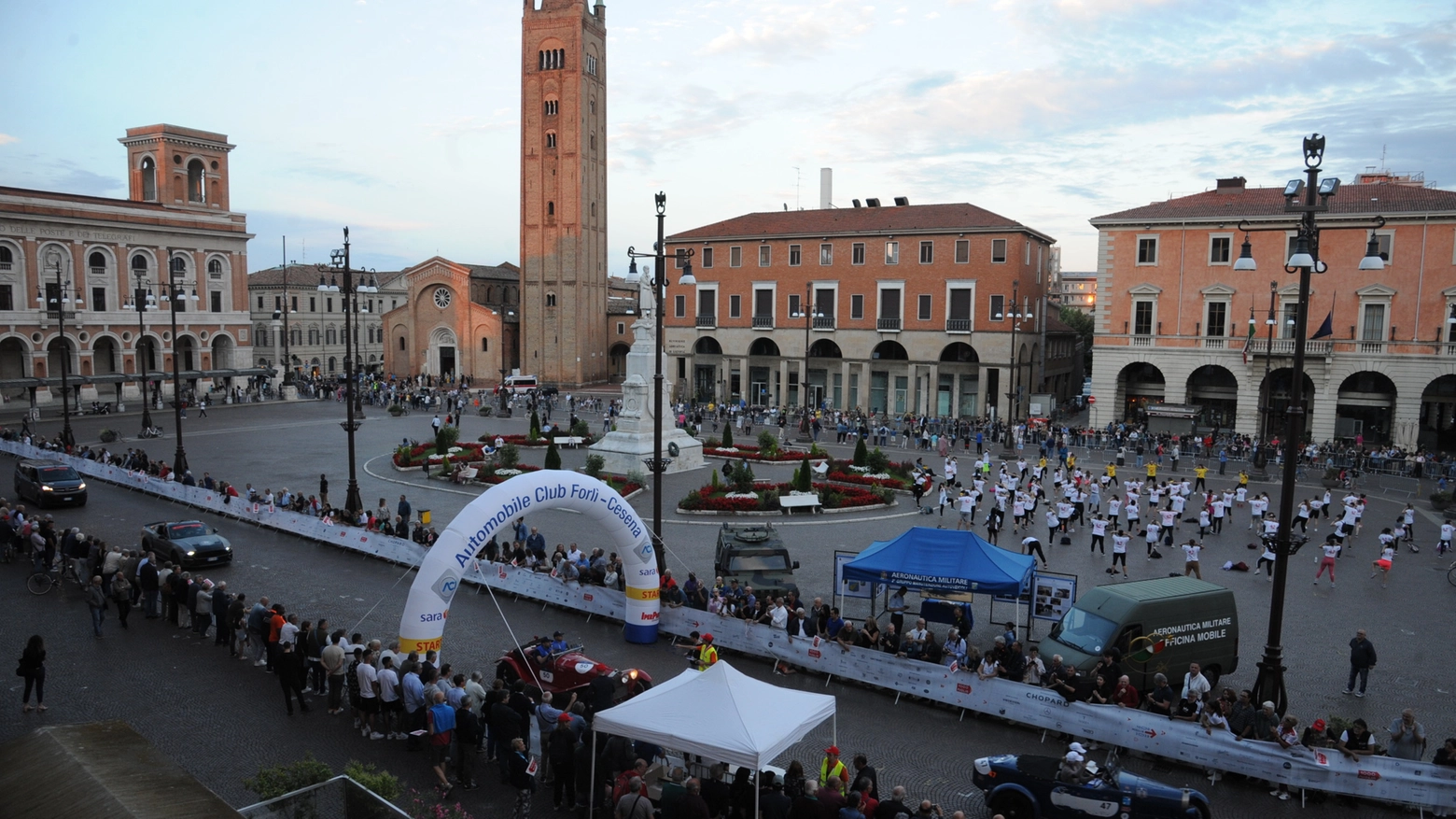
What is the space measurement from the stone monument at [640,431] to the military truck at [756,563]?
1307cm

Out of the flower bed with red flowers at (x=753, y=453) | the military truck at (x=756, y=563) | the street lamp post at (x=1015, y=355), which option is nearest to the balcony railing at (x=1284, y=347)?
the street lamp post at (x=1015, y=355)

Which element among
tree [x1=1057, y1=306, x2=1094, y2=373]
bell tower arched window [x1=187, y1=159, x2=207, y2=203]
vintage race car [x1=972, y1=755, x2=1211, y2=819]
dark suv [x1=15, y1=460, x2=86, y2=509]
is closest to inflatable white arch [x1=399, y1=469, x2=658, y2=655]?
vintage race car [x1=972, y1=755, x2=1211, y2=819]

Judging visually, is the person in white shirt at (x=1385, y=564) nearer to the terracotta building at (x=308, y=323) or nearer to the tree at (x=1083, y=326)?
the tree at (x=1083, y=326)

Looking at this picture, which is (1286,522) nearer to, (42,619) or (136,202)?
(42,619)

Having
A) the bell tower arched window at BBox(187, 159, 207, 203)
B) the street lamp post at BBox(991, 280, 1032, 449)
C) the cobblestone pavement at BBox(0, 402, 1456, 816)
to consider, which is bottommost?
the cobblestone pavement at BBox(0, 402, 1456, 816)

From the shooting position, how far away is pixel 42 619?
16594mm

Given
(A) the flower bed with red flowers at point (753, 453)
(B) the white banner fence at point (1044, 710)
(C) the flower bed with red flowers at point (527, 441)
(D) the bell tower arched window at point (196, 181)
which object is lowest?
(B) the white banner fence at point (1044, 710)

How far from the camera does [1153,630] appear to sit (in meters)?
13.2

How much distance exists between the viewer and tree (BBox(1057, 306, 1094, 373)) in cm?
7855

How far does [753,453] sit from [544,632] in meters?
20.9

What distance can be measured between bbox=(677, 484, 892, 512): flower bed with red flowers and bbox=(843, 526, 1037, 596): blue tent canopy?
10893 millimetres

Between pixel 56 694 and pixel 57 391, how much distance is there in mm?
54832

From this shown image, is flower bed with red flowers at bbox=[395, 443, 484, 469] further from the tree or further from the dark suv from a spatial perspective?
the tree

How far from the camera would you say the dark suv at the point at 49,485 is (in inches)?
1019
